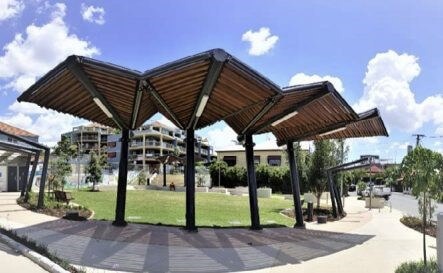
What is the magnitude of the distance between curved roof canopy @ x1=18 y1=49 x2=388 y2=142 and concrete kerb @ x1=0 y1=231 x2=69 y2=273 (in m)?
3.87

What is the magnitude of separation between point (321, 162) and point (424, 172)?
16.3m

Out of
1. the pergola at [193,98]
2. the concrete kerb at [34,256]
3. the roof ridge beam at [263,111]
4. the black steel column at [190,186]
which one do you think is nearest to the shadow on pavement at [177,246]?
the black steel column at [190,186]

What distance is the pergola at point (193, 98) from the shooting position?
10.8 meters

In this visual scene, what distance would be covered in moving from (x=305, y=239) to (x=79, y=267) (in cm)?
780

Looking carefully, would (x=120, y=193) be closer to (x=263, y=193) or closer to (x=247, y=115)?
(x=247, y=115)

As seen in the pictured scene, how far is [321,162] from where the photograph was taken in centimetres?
2577

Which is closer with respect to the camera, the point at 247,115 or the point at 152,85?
the point at 152,85

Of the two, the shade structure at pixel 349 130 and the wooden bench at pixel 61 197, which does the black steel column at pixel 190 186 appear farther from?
the wooden bench at pixel 61 197

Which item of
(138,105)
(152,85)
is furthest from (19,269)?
(138,105)

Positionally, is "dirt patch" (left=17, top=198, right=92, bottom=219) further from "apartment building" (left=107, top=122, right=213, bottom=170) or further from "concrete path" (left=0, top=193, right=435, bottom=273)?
"apartment building" (left=107, top=122, right=213, bottom=170)

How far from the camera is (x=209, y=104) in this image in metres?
14.5

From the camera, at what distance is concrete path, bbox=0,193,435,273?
10.3 metres

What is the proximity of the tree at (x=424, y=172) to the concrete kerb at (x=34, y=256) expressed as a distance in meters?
7.10

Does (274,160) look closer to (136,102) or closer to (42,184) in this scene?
(42,184)
